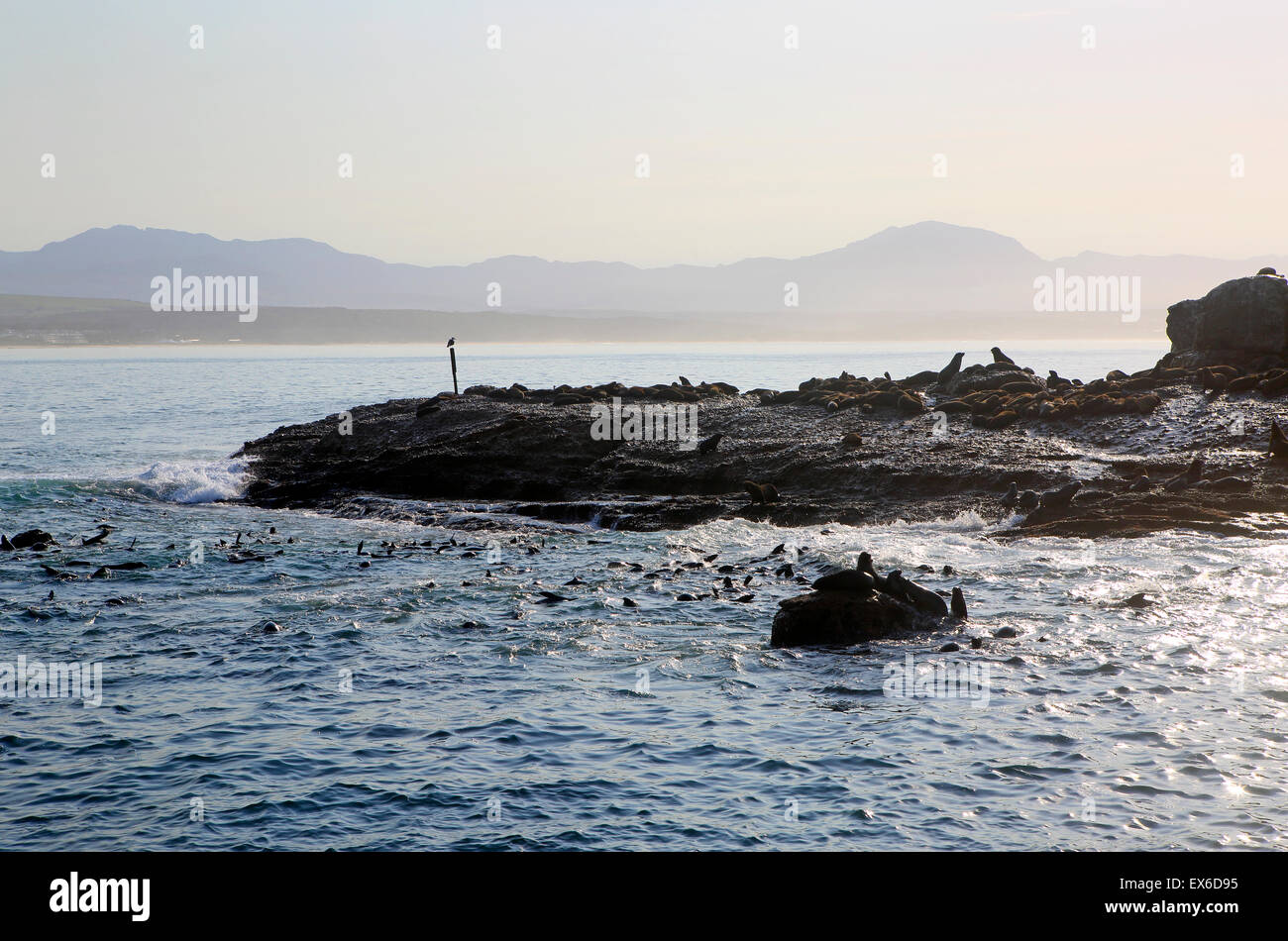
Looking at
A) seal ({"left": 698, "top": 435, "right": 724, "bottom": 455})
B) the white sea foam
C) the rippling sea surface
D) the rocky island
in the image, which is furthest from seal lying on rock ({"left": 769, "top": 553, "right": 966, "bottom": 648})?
the white sea foam

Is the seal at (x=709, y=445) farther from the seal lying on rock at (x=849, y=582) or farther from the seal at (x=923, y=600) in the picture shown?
the seal lying on rock at (x=849, y=582)

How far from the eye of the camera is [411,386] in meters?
Result: 92.8

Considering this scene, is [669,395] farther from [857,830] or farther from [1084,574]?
[857,830]

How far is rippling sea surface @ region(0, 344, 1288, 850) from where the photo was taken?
10320 mm

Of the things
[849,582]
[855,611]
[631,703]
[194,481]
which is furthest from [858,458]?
[194,481]

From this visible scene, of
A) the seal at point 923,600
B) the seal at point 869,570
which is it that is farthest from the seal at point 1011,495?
the seal at point 869,570

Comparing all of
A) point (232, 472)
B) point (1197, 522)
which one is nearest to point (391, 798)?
point (1197, 522)

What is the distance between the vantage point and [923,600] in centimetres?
1725

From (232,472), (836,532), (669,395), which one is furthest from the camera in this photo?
(669,395)

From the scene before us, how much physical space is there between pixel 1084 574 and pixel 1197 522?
5305mm

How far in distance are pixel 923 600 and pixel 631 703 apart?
5938mm
